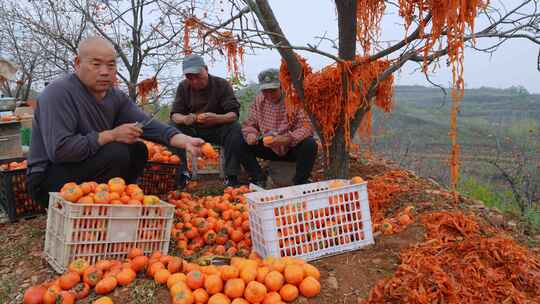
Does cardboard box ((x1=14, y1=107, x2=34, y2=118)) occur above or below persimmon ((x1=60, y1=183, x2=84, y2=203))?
above

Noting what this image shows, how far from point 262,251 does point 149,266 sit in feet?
2.28

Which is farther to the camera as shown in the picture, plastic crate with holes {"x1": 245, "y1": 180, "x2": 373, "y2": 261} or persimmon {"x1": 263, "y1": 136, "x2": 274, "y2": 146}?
persimmon {"x1": 263, "y1": 136, "x2": 274, "y2": 146}

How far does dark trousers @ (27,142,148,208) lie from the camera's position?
3.21 m

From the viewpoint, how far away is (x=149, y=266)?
2432 mm

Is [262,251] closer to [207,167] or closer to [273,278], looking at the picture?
[273,278]

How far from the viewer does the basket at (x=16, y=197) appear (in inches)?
153

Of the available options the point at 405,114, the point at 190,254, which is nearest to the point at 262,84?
the point at 190,254

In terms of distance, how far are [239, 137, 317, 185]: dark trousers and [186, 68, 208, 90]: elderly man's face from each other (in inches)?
32.8

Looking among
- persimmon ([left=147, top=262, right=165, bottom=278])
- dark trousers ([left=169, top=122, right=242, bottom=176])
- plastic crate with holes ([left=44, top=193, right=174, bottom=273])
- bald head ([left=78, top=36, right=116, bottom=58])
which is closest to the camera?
persimmon ([left=147, top=262, right=165, bottom=278])

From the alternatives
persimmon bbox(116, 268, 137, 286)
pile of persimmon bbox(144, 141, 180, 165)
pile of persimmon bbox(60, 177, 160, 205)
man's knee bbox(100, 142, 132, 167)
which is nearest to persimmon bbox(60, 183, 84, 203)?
pile of persimmon bbox(60, 177, 160, 205)

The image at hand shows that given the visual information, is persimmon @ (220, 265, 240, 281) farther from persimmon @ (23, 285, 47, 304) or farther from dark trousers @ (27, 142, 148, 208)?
dark trousers @ (27, 142, 148, 208)

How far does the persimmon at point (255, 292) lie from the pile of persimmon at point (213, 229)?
871 mm

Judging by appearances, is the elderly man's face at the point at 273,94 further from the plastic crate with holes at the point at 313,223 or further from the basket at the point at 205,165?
the plastic crate with holes at the point at 313,223

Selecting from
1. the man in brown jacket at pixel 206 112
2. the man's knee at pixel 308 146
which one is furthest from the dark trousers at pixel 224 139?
the man's knee at pixel 308 146
